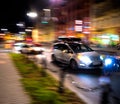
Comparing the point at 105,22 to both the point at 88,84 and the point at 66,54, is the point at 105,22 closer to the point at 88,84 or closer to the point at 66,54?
the point at 66,54

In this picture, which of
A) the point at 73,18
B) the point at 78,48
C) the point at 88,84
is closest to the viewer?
the point at 88,84

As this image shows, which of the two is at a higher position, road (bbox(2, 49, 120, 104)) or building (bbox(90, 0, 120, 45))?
building (bbox(90, 0, 120, 45))

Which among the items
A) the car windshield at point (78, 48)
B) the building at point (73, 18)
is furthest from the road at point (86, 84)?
the building at point (73, 18)

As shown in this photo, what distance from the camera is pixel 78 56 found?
54.9 ft

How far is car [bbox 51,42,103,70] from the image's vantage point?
53.4ft

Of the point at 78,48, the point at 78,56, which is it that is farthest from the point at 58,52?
the point at 78,56

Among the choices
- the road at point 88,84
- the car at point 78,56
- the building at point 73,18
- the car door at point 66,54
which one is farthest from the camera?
the building at point 73,18

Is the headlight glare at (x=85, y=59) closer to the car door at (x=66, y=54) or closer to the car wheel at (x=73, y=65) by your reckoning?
the car wheel at (x=73, y=65)

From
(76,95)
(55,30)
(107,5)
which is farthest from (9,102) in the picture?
(55,30)

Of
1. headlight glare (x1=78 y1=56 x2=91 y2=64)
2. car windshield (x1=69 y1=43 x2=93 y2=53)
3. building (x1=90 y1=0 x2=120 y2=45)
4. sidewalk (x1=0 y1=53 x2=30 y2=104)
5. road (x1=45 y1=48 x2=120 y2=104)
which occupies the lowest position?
road (x1=45 y1=48 x2=120 y2=104)

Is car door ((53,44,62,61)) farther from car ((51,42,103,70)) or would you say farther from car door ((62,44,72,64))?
car door ((62,44,72,64))

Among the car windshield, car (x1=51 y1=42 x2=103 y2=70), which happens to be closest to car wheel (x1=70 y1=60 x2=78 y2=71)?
car (x1=51 y1=42 x2=103 y2=70)

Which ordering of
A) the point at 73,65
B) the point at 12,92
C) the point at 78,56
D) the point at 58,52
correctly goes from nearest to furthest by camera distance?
the point at 12,92
the point at 78,56
the point at 73,65
the point at 58,52

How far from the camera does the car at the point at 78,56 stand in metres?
16.3
